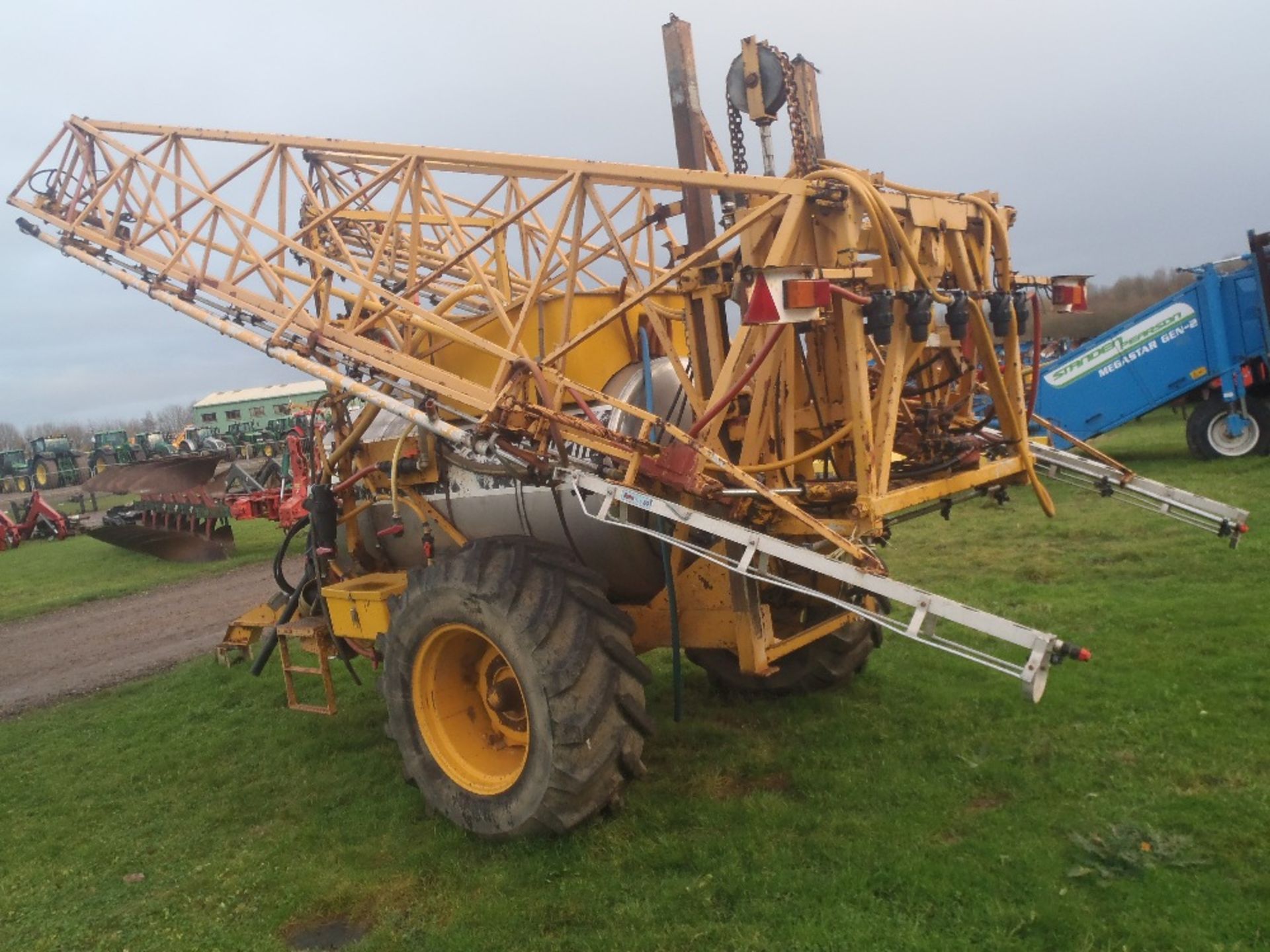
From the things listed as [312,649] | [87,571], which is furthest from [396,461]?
[87,571]

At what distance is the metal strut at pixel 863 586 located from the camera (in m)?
3.11

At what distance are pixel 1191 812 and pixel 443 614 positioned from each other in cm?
316

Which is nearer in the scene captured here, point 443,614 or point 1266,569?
point 443,614

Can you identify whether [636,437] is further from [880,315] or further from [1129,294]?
[1129,294]

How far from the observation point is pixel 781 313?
11.4 feet

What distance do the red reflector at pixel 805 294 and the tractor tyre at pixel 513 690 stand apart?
155cm

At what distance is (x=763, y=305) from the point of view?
3.47 m

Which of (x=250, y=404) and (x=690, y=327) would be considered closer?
(x=690, y=327)

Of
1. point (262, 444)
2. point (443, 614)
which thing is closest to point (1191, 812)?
point (443, 614)

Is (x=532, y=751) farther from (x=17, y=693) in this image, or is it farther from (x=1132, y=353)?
(x=1132, y=353)

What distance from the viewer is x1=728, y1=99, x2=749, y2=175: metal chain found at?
4770 millimetres

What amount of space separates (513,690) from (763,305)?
7.60 feet

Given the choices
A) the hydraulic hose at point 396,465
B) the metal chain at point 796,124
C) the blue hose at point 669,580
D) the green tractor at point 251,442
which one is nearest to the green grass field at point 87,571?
the hydraulic hose at point 396,465

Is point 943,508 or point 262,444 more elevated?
point 262,444
